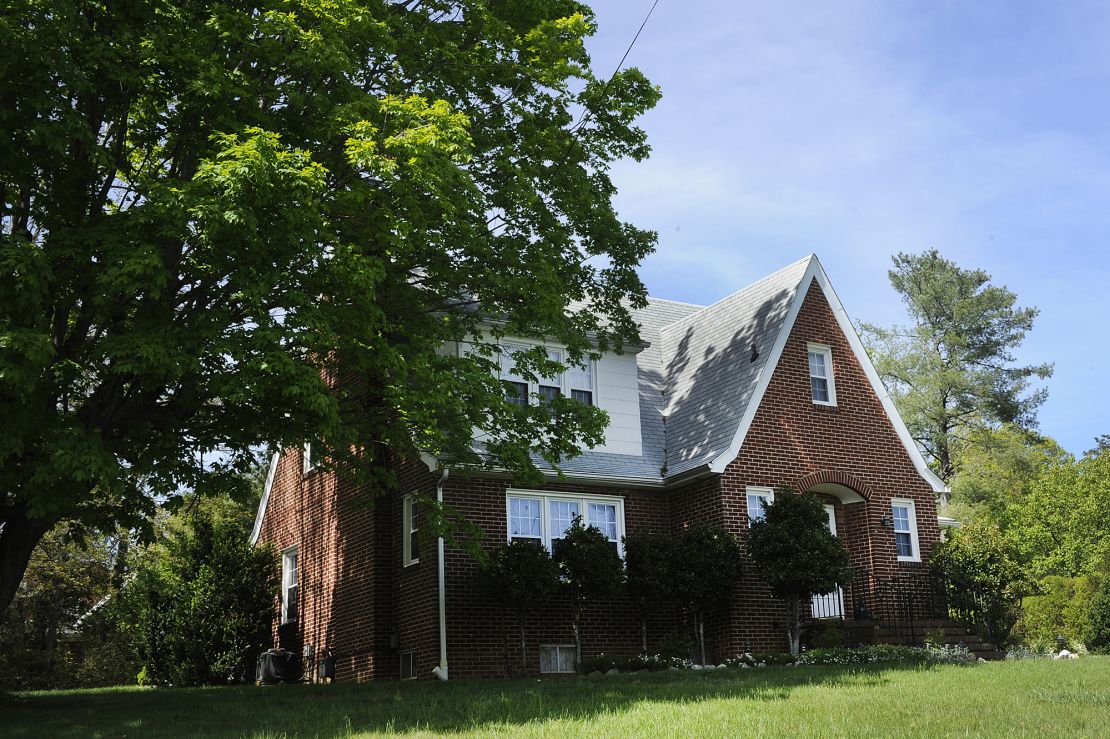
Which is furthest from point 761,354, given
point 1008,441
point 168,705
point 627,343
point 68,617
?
point 1008,441

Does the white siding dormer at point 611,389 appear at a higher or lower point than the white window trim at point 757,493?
higher

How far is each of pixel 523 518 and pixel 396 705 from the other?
7.57m

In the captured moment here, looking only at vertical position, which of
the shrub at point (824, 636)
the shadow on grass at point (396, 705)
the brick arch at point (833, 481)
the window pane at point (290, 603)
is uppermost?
the brick arch at point (833, 481)

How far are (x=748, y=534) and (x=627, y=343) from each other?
4900 millimetres

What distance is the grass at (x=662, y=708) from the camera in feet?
33.8

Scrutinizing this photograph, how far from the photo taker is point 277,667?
22844mm

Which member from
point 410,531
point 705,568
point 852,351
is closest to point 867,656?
point 705,568

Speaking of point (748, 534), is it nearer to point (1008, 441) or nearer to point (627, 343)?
point (627, 343)

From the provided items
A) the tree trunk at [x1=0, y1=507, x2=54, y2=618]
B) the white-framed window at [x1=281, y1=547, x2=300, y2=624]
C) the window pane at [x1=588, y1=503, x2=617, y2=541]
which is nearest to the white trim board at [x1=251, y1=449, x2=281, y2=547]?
the white-framed window at [x1=281, y1=547, x2=300, y2=624]

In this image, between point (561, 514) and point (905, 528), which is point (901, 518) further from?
point (561, 514)

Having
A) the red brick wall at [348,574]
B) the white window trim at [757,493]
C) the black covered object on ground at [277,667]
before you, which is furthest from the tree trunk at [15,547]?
the white window trim at [757,493]

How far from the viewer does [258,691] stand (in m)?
16.9

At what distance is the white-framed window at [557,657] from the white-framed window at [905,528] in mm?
7811

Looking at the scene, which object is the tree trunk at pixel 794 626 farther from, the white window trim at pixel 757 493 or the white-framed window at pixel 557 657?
the white-framed window at pixel 557 657
